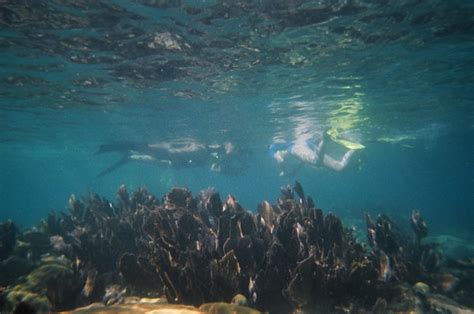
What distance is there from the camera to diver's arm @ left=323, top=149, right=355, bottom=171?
30.3 metres

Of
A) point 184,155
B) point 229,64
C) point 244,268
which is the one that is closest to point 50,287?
point 244,268

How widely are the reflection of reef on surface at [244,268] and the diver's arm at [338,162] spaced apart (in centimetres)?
2006

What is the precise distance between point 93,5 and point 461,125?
4310 cm

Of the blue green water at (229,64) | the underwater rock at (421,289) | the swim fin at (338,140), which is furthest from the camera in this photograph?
the swim fin at (338,140)

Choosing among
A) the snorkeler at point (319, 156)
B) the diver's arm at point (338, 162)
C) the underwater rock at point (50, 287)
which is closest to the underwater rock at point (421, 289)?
the underwater rock at point (50, 287)

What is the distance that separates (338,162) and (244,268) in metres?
26.2

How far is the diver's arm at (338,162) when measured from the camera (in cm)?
3034

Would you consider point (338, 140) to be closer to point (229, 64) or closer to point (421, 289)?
point (229, 64)

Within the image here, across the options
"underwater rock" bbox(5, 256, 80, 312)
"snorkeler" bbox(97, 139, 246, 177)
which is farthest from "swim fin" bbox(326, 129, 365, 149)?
"underwater rock" bbox(5, 256, 80, 312)

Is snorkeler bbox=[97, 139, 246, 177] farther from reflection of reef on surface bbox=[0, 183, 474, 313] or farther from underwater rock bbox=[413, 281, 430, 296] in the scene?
underwater rock bbox=[413, 281, 430, 296]

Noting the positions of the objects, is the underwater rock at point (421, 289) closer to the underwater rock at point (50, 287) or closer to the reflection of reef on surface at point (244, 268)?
the reflection of reef on surface at point (244, 268)

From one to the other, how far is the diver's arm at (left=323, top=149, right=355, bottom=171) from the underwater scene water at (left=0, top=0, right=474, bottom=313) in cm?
323

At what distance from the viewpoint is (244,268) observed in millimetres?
6773

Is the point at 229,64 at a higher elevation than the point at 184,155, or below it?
higher
